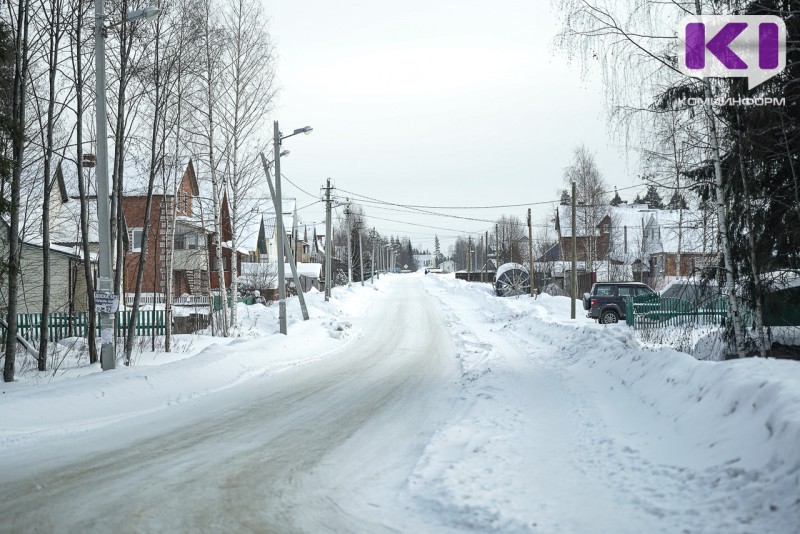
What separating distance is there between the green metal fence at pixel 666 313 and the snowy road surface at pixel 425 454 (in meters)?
13.4

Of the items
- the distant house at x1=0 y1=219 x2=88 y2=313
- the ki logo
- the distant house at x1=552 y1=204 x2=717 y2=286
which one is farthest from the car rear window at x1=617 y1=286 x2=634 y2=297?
the distant house at x1=0 y1=219 x2=88 y2=313

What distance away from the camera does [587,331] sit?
1575 cm

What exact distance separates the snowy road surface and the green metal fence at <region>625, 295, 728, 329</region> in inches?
526

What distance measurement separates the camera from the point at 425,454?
6137 millimetres

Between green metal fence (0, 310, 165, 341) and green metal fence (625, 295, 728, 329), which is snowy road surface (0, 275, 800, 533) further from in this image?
green metal fence (625, 295, 728, 329)

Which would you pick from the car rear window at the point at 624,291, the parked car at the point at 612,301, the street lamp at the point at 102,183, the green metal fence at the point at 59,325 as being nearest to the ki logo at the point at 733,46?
the street lamp at the point at 102,183

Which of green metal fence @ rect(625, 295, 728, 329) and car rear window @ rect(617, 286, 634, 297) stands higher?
car rear window @ rect(617, 286, 634, 297)

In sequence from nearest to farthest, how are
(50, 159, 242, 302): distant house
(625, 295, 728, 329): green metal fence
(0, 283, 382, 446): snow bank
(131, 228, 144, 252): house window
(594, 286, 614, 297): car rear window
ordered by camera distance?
(0, 283, 382, 446): snow bank < (625, 295, 728, 329): green metal fence < (594, 286, 614, 297): car rear window < (50, 159, 242, 302): distant house < (131, 228, 144, 252): house window

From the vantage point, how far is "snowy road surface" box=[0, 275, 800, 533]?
4.42 meters

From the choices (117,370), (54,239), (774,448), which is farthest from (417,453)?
(54,239)

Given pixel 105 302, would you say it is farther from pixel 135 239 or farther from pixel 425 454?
pixel 135 239

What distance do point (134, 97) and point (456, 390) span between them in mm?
10912

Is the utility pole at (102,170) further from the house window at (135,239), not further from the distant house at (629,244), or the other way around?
the distant house at (629,244)

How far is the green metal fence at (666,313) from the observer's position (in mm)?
22828
